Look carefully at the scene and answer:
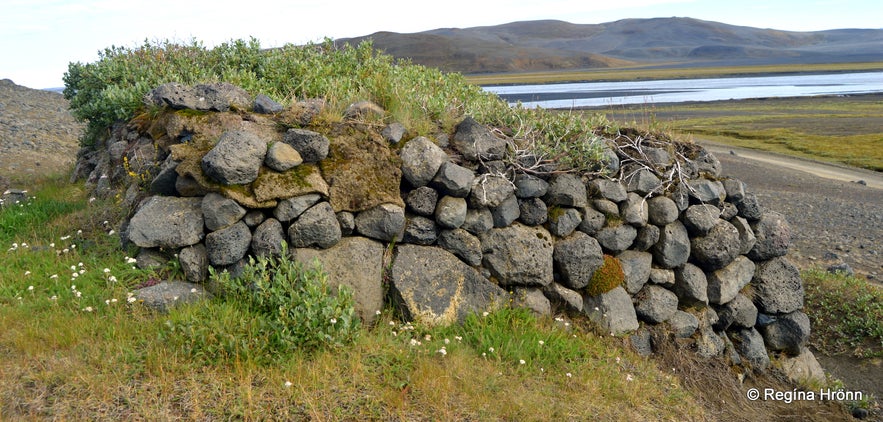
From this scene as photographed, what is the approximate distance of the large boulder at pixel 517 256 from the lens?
720cm

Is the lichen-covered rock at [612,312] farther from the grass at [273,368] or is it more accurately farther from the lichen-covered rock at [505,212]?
the lichen-covered rock at [505,212]

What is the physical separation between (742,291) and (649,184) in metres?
2.25

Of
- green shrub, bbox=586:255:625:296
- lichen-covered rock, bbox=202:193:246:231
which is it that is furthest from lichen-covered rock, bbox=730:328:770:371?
lichen-covered rock, bbox=202:193:246:231

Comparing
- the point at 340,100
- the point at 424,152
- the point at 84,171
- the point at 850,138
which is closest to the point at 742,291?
the point at 424,152

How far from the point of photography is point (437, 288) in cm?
684

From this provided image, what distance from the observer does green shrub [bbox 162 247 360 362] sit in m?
5.34

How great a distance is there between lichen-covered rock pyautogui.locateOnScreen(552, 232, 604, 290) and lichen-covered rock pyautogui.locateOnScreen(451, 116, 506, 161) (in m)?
1.37

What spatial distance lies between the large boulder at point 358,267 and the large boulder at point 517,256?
4.42 feet

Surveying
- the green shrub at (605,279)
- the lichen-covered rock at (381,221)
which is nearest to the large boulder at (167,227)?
the lichen-covered rock at (381,221)

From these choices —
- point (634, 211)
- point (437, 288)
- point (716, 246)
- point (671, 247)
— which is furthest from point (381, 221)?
point (716, 246)

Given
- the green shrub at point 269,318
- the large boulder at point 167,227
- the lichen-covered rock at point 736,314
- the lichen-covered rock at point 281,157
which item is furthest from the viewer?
the lichen-covered rock at point 736,314

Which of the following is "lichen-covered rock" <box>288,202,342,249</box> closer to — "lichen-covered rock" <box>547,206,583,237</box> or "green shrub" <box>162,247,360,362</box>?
"green shrub" <box>162,247,360,362</box>

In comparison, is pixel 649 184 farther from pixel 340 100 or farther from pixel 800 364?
pixel 340 100

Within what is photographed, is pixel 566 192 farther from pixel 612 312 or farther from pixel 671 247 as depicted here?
pixel 671 247
